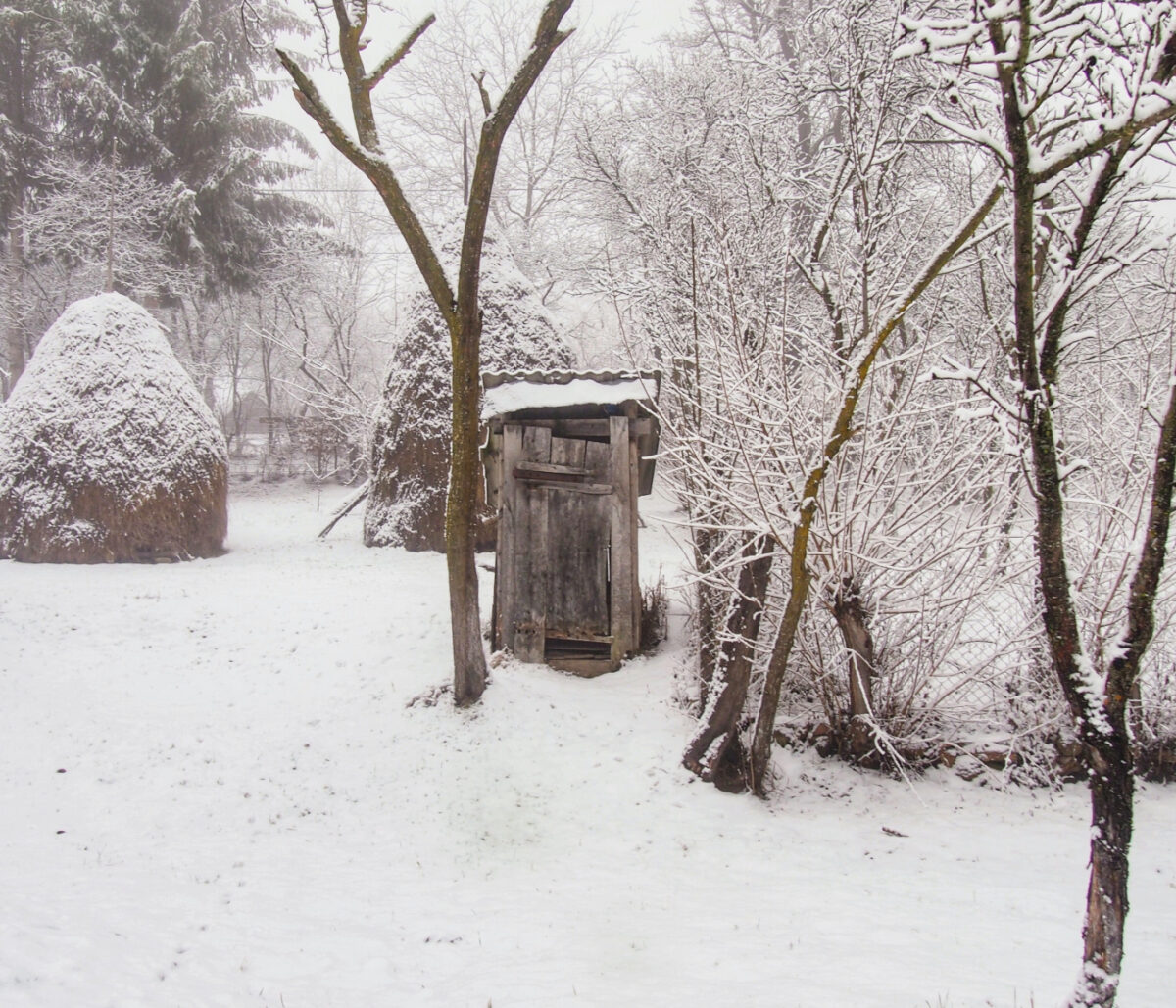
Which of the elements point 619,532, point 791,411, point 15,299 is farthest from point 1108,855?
point 15,299

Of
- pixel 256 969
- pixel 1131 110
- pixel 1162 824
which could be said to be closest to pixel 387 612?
pixel 256 969

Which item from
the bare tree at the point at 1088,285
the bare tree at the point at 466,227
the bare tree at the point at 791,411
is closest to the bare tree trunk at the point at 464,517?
the bare tree at the point at 466,227

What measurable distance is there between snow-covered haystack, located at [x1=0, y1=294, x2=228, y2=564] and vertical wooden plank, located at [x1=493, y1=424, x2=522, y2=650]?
4.96m

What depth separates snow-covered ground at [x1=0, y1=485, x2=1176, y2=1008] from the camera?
306 cm

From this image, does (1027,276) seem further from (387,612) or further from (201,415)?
(201,415)

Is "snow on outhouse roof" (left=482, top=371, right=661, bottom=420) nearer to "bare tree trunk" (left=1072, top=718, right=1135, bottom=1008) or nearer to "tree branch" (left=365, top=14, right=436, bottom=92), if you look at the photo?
"tree branch" (left=365, top=14, right=436, bottom=92)

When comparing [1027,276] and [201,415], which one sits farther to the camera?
[201,415]

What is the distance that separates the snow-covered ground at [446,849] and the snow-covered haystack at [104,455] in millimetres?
1785

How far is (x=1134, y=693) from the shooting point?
497 cm

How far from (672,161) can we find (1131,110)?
446 inches

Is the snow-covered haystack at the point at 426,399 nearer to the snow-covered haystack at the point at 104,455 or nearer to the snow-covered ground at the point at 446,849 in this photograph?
the snow-covered haystack at the point at 104,455

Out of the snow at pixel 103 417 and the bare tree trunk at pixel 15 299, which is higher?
the bare tree trunk at pixel 15 299

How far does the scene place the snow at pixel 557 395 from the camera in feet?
20.7

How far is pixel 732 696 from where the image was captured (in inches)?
198
